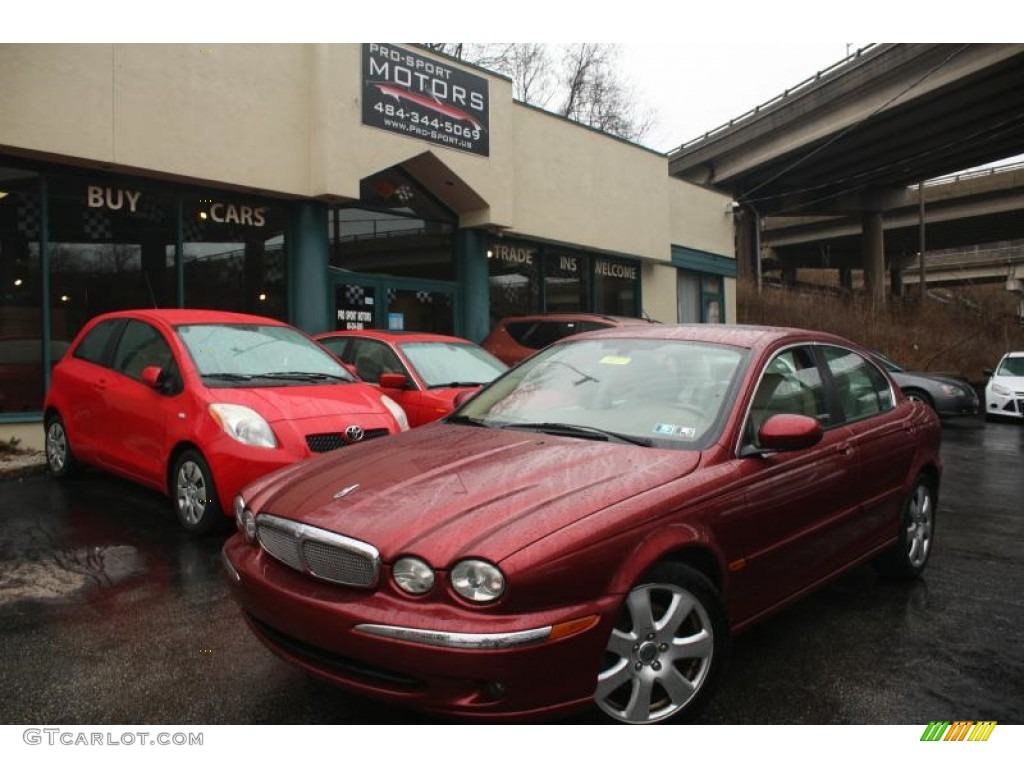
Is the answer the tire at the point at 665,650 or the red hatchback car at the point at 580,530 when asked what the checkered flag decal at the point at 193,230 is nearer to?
the red hatchback car at the point at 580,530

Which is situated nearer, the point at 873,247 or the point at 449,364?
the point at 449,364

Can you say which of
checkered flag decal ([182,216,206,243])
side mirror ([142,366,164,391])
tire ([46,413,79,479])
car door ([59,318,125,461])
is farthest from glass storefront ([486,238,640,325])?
side mirror ([142,366,164,391])

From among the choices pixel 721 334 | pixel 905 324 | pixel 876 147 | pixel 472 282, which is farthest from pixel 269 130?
pixel 876 147

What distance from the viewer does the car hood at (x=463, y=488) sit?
257 cm

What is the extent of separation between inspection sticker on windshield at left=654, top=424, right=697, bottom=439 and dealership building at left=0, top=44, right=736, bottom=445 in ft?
27.7

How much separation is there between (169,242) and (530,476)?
9.26 m

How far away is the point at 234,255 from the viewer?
11.4 metres

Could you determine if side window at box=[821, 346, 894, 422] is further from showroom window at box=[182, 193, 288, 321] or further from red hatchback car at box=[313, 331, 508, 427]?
showroom window at box=[182, 193, 288, 321]

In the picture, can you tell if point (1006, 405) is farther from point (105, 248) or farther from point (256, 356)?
point (105, 248)

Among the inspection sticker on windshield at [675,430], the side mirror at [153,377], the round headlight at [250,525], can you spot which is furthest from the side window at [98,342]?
the inspection sticker on windshield at [675,430]

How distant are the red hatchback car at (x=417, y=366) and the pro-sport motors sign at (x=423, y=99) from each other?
464 centimetres

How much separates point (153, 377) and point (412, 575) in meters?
4.01

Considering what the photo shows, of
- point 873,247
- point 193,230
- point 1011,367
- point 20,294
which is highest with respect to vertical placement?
point 873,247

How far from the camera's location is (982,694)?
3.18 meters
